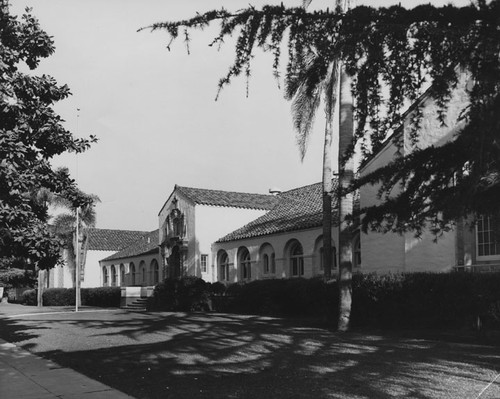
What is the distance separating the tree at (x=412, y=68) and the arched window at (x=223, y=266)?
3135 centimetres

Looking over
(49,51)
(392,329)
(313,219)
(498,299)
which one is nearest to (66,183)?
(49,51)

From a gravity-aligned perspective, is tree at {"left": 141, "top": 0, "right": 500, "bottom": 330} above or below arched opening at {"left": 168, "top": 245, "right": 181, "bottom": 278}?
above

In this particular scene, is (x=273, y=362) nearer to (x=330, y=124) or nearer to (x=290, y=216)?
(x=330, y=124)

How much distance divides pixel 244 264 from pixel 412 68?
1205 inches

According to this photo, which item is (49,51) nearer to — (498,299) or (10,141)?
(10,141)

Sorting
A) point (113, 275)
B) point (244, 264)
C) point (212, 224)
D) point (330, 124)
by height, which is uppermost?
point (330, 124)

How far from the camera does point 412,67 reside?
3451 mm

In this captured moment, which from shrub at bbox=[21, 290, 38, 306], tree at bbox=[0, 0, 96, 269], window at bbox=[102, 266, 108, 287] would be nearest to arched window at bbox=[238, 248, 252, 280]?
tree at bbox=[0, 0, 96, 269]

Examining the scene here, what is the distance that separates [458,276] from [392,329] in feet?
8.64

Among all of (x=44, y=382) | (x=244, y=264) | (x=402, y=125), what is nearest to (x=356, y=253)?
(x=244, y=264)

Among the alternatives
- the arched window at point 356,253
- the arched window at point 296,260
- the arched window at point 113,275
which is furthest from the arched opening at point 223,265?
the arched window at point 113,275

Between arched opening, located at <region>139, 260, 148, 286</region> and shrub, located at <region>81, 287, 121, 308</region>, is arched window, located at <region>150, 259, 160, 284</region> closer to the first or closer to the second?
arched opening, located at <region>139, 260, 148, 286</region>

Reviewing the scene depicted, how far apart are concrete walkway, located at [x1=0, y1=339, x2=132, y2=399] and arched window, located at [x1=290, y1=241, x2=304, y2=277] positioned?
17.9 m

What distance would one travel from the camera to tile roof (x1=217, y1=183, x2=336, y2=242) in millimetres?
28634
